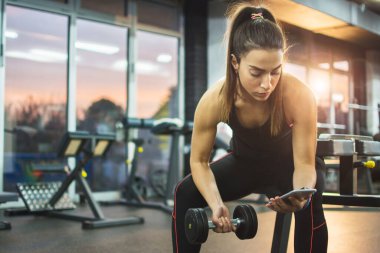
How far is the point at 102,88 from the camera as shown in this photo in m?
5.70

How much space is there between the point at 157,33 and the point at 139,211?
248 centimetres

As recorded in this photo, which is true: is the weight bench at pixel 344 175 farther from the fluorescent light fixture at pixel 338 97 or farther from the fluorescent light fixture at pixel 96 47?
the fluorescent light fixture at pixel 338 97

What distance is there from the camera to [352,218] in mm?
4016

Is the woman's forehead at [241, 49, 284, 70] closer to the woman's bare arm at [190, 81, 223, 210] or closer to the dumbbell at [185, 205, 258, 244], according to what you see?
the woman's bare arm at [190, 81, 223, 210]

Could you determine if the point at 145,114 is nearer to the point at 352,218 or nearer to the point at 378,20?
the point at 352,218

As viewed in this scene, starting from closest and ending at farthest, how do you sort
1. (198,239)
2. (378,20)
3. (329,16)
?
(198,239) → (329,16) → (378,20)

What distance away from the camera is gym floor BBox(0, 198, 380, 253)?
2.75 metres

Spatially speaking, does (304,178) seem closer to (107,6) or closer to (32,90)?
(32,90)

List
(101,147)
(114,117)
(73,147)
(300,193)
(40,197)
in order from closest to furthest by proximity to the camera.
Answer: (300,193) < (73,147) < (101,147) < (40,197) < (114,117)

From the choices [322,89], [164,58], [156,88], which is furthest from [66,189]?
[322,89]

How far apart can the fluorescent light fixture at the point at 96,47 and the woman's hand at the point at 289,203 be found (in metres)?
4.49

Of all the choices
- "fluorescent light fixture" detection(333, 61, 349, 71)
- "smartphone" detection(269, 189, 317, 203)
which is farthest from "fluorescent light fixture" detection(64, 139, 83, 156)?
"fluorescent light fixture" detection(333, 61, 349, 71)

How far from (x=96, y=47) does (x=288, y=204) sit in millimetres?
4740

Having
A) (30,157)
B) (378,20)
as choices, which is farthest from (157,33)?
(378,20)
